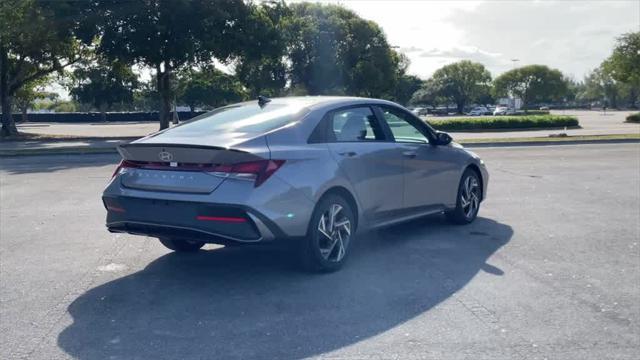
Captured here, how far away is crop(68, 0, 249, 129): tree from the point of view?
1219 inches

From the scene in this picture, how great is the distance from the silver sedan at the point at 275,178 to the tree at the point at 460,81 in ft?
319

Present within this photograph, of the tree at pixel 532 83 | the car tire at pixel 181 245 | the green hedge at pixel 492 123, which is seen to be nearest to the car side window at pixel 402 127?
the car tire at pixel 181 245

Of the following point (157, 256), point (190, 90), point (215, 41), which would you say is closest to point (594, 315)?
point (157, 256)

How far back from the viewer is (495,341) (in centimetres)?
463

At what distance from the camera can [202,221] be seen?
5566 millimetres

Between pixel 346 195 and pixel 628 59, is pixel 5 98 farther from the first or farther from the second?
pixel 628 59

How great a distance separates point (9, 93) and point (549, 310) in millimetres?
40650

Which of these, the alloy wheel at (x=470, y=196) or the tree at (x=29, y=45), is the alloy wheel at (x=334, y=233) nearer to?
the alloy wheel at (x=470, y=196)

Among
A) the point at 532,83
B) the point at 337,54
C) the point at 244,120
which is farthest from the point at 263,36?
the point at 532,83

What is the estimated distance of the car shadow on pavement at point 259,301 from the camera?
14.8 ft

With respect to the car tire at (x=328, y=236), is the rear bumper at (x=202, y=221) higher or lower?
Answer: higher

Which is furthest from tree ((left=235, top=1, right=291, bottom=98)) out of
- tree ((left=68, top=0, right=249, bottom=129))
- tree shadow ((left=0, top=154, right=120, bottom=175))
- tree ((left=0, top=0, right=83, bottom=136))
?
tree shadow ((left=0, top=154, right=120, bottom=175))

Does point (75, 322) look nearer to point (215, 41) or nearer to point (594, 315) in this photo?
point (594, 315)

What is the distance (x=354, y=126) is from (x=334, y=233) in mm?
1213
